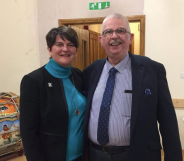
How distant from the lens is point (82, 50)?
394cm

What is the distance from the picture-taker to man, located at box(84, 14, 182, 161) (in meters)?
1.25

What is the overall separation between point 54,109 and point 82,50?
273 cm

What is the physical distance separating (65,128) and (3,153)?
188 cm

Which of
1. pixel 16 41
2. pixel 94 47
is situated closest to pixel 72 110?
pixel 16 41

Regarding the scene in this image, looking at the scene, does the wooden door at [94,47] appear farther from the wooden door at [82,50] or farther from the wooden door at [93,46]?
the wooden door at [82,50]

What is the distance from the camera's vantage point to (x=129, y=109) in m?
1.30

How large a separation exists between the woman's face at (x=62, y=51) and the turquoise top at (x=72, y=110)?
4 centimetres

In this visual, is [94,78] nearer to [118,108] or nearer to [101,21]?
[118,108]

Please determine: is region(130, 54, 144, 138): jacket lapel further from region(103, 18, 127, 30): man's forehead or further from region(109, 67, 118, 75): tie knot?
region(103, 18, 127, 30): man's forehead

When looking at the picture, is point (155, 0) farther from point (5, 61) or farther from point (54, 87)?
point (5, 61)

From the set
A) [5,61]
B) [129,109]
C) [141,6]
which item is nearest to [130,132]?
[129,109]

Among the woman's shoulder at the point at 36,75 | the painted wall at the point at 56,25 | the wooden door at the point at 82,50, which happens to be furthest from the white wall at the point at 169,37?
the woman's shoulder at the point at 36,75

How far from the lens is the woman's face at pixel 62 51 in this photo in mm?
1395

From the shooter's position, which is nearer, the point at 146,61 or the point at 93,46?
the point at 146,61
